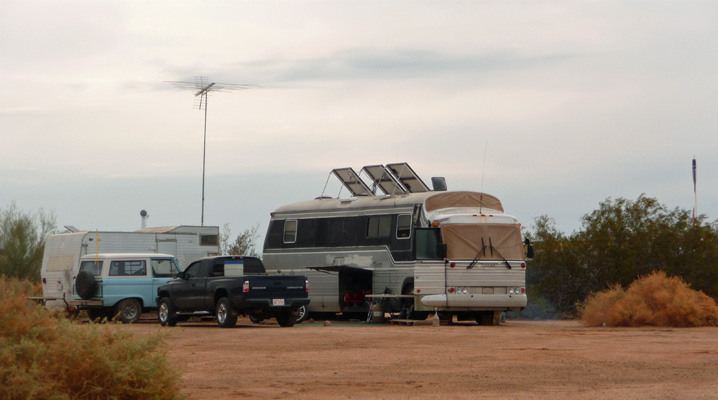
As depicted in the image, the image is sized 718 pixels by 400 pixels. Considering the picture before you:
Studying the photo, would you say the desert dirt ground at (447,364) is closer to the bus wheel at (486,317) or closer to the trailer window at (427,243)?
the trailer window at (427,243)

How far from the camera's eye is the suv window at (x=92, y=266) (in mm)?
26969

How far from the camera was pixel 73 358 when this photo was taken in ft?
30.7

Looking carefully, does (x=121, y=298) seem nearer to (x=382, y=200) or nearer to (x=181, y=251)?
(x=181, y=251)

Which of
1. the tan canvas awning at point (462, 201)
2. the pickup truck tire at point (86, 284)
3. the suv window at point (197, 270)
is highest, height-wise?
the tan canvas awning at point (462, 201)

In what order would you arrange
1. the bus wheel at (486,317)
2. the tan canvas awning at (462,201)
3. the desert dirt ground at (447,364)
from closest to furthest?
the desert dirt ground at (447,364)
the tan canvas awning at (462,201)
the bus wheel at (486,317)

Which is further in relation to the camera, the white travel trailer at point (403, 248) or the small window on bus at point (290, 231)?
the small window on bus at point (290, 231)

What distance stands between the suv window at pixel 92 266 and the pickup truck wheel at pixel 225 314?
495cm

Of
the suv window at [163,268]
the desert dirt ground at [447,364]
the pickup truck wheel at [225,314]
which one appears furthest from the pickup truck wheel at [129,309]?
the desert dirt ground at [447,364]

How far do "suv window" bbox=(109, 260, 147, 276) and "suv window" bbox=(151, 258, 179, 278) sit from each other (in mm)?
294

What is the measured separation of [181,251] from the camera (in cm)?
3070

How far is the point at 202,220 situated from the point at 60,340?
2714cm

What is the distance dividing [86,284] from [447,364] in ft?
48.7

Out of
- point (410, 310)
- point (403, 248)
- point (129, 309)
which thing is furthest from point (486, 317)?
point (129, 309)

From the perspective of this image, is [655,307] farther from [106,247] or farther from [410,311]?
[106,247]
